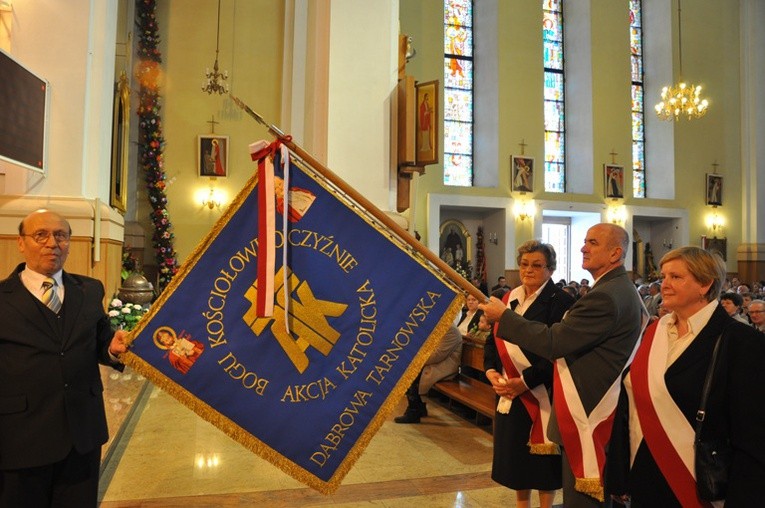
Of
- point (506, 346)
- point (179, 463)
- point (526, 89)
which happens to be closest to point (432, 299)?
point (506, 346)

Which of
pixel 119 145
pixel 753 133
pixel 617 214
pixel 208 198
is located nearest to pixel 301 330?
pixel 119 145

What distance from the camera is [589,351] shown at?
243cm

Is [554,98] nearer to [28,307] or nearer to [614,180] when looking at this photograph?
[614,180]

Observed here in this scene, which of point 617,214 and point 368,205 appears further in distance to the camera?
point 617,214

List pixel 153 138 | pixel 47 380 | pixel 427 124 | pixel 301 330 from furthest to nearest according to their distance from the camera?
pixel 153 138
pixel 427 124
pixel 301 330
pixel 47 380

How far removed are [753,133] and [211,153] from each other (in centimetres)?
1671

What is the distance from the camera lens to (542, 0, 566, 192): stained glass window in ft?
58.0

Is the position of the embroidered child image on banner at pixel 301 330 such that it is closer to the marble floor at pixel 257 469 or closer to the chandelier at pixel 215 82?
the marble floor at pixel 257 469

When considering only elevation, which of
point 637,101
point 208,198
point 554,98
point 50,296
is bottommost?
point 50,296

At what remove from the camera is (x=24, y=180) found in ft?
19.8

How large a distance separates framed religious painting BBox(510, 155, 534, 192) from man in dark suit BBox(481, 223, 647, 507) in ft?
46.7

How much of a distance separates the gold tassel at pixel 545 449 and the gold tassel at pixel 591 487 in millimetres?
367

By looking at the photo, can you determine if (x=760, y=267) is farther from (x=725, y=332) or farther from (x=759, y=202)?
(x=725, y=332)

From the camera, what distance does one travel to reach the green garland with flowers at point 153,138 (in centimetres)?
1136
